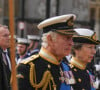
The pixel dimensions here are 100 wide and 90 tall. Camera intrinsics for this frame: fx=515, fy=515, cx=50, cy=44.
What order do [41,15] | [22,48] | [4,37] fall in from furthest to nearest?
[41,15] → [22,48] → [4,37]

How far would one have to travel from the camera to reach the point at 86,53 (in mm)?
6535

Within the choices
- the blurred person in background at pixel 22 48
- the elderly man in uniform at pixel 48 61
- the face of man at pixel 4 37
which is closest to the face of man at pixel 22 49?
the blurred person in background at pixel 22 48

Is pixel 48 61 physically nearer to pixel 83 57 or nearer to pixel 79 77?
pixel 79 77

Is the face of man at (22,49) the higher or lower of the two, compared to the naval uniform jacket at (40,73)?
lower

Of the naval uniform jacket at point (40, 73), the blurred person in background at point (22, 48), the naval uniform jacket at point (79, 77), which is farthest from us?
the blurred person in background at point (22, 48)

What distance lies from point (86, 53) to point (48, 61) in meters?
1.41

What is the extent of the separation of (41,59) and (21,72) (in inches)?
10.9

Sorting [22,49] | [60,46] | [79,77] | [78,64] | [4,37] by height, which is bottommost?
[22,49]

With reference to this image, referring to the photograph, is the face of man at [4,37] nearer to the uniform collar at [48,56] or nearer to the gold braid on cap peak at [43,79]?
the uniform collar at [48,56]

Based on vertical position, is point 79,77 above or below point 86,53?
below


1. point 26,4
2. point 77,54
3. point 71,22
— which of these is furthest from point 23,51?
point 71,22

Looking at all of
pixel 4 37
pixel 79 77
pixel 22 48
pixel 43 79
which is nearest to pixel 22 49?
pixel 22 48

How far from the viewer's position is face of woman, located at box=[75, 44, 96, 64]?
653 cm

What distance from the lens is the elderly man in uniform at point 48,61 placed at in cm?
502
